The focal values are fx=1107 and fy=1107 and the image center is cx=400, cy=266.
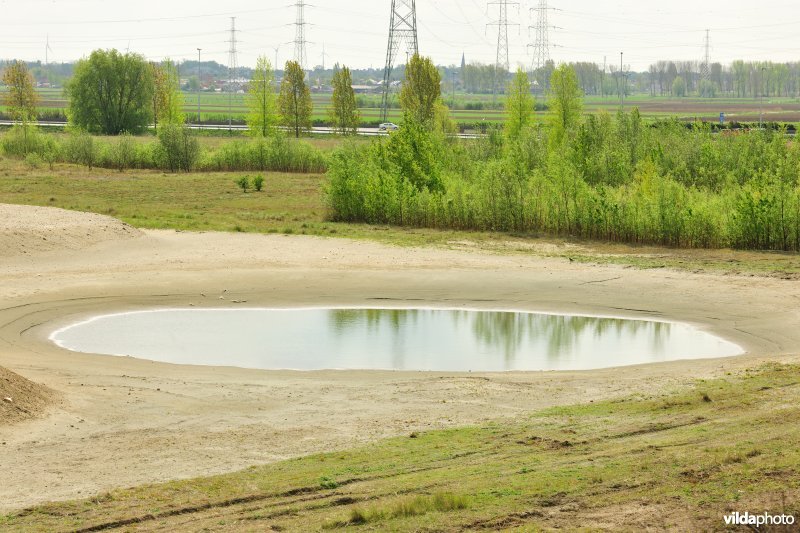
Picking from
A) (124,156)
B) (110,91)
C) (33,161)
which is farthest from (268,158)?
(110,91)

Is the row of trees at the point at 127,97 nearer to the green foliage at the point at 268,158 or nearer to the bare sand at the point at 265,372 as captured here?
the green foliage at the point at 268,158

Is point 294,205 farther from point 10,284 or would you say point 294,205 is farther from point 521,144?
point 10,284

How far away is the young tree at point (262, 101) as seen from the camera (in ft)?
278

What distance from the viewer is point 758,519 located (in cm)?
1038

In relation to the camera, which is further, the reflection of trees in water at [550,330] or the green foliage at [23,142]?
the green foliage at [23,142]

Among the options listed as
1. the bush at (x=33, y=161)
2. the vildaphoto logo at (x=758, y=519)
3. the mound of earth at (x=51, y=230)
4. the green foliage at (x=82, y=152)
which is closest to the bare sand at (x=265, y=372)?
the mound of earth at (x=51, y=230)

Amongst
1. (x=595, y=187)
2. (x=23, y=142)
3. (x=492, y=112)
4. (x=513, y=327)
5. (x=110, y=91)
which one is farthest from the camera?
(x=492, y=112)

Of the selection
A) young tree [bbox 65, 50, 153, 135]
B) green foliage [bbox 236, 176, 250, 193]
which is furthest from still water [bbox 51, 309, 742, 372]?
young tree [bbox 65, 50, 153, 135]

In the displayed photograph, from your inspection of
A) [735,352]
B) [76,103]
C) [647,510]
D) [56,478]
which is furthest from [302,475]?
[76,103]

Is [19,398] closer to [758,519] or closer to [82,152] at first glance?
[758,519]

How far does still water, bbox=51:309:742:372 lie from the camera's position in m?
21.0

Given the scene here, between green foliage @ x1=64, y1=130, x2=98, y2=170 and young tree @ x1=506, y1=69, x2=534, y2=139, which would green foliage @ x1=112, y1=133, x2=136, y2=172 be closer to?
green foliage @ x1=64, y1=130, x2=98, y2=170

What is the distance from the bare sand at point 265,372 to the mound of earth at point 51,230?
7.0 inches

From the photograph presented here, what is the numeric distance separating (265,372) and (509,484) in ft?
27.9
